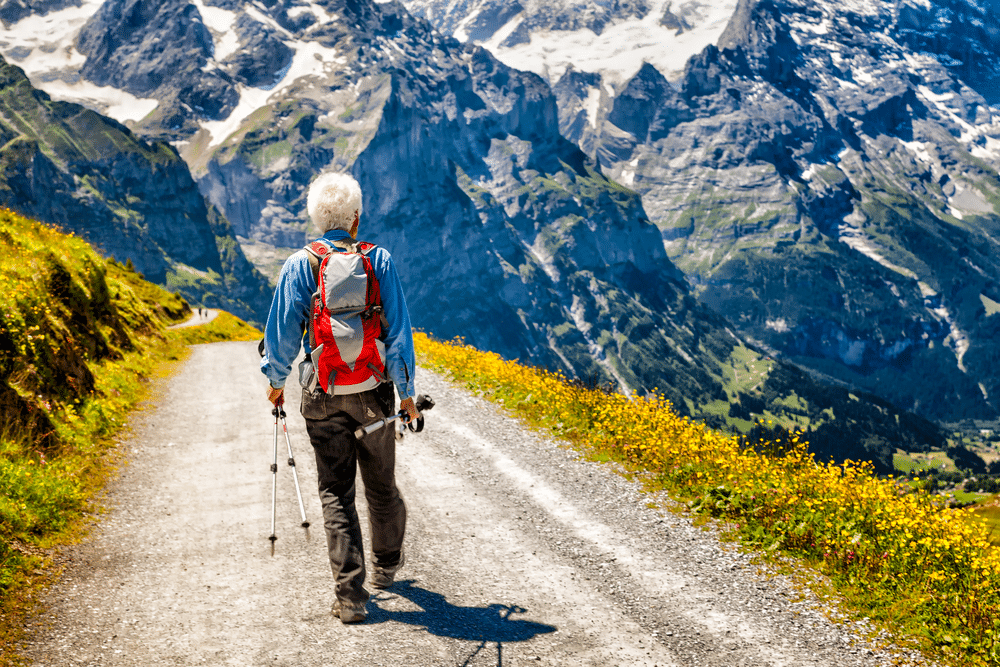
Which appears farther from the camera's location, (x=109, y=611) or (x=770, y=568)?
(x=770, y=568)

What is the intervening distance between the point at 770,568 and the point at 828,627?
128cm

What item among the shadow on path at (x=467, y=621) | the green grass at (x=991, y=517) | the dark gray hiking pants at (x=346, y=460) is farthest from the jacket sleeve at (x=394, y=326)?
the green grass at (x=991, y=517)

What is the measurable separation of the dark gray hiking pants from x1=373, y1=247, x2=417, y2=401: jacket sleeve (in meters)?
0.21

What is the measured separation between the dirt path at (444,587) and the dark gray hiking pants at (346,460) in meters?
0.57

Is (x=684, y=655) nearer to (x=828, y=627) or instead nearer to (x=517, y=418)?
(x=828, y=627)

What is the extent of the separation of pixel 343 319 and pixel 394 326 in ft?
1.63

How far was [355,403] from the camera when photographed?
20.6 ft

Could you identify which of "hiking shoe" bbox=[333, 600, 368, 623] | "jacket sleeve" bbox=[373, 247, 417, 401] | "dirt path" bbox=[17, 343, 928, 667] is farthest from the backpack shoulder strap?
"dirt path" bbox=[17, 343, 928, 667]

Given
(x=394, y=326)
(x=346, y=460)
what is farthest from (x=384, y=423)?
(x=394, y=326)

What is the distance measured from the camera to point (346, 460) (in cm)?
638

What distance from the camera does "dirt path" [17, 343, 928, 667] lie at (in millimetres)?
5949

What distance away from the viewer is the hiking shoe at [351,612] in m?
6.27

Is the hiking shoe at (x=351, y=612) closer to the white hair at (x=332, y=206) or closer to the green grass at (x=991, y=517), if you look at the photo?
the white hair at (x=332, y=206)

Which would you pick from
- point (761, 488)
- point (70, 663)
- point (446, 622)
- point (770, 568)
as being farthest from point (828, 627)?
point (70, 663)
